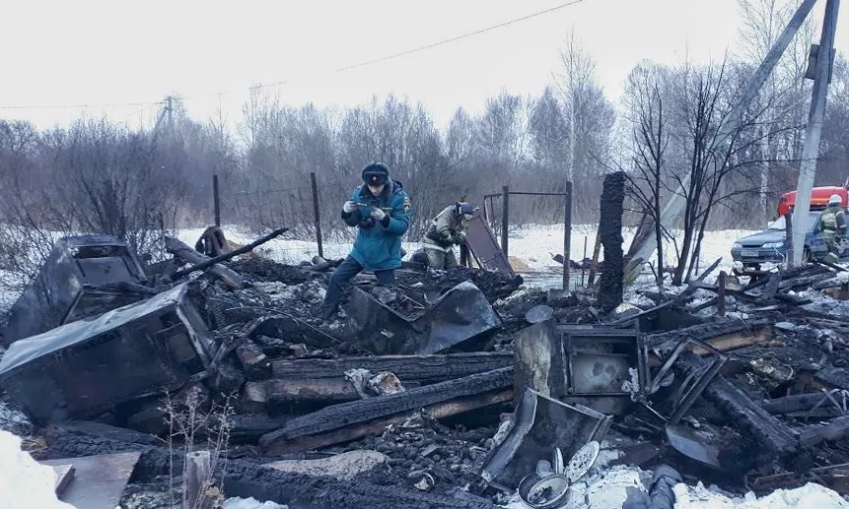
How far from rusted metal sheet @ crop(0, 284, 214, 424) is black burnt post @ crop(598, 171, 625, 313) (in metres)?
4.97

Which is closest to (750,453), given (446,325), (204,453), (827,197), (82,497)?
(446,325)

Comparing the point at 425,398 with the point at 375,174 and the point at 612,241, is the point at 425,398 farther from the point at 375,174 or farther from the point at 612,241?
the point at 612,241

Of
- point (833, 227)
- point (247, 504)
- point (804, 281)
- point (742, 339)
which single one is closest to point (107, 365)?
point (247, 504)

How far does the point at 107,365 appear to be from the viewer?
4.71 meters

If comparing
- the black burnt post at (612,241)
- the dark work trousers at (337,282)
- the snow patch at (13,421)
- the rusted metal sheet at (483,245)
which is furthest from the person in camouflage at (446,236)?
the snow patch at (13,421)

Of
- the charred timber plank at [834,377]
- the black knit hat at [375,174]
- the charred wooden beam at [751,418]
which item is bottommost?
the charred timber plank at [834,377]

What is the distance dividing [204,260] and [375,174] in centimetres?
392

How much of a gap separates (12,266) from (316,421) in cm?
795

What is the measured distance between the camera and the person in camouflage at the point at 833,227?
43.4 ft

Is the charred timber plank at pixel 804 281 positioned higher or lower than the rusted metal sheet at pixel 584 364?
lower

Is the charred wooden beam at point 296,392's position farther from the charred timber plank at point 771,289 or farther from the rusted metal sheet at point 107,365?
the charred timber plank at point 771,289

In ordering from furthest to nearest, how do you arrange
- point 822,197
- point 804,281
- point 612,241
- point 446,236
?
point 822,197 → point 446,236 → point 804,281 → point 612,241

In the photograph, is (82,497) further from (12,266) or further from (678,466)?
(12,266)

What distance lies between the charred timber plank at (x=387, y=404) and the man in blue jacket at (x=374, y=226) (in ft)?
8.16
